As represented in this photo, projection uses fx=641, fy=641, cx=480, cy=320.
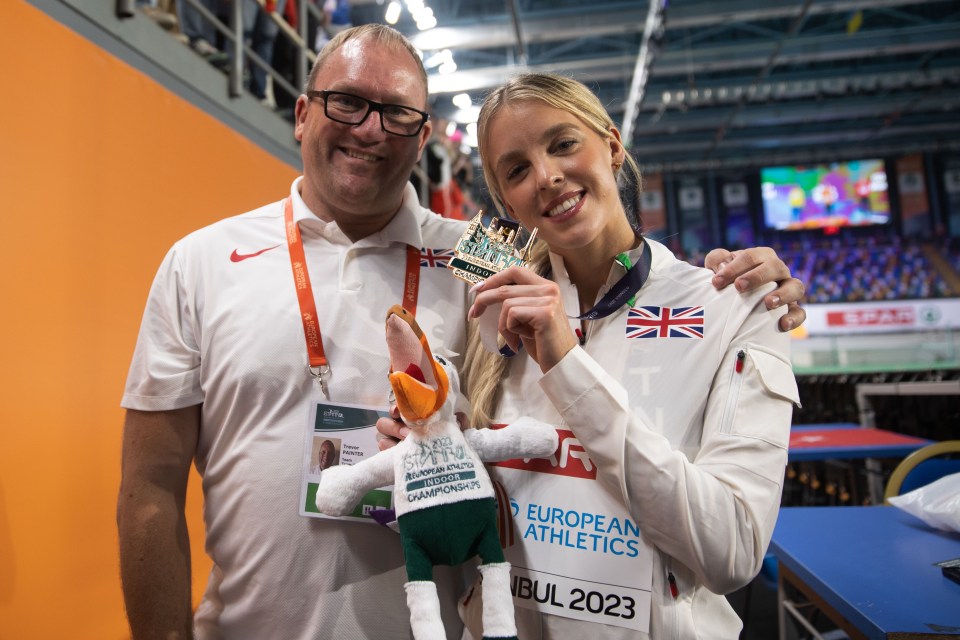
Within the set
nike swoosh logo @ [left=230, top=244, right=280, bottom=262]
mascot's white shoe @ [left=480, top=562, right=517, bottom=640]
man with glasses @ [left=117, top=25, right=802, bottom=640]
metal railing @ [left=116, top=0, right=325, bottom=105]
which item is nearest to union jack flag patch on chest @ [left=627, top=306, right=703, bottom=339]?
man with glasses @ [left=117, top=25, right=802, bottom=640]

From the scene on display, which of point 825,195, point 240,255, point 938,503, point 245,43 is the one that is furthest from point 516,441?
point 825,195

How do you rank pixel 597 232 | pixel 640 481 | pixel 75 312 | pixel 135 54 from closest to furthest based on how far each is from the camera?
pixel 640 481 → pixel 597 232 → pixel 75 312 → pixel 135 54

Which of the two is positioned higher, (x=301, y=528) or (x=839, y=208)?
(x=839, y=208)

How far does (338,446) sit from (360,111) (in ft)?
2.45

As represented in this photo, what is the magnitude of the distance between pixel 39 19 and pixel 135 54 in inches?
26.1

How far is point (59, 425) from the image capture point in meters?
2.48

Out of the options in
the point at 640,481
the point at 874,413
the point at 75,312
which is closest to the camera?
the point at 640,481

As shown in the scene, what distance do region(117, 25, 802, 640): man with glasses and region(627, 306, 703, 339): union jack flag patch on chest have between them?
16 centimetres

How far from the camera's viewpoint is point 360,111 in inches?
57.3

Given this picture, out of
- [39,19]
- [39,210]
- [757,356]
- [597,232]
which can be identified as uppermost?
[39,19]

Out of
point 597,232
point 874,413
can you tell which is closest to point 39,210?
point 597,232

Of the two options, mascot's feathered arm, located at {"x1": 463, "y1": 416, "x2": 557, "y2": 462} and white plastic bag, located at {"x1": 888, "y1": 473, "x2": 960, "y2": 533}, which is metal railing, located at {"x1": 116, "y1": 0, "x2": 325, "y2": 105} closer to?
mascot's feathered arm, located at {"x1": 463, "y1": 416, "x2": 557, "y2": 462}

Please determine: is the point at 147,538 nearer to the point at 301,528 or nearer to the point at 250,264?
the point at 301,528

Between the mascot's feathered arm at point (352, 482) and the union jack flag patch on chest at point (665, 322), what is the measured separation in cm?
51
